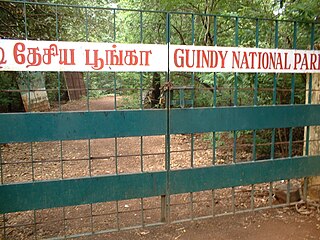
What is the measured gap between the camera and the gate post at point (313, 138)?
348 cm

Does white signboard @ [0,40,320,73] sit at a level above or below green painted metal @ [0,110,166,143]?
above

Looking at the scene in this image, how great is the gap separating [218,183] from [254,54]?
1363mm

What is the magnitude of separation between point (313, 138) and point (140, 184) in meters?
2.16

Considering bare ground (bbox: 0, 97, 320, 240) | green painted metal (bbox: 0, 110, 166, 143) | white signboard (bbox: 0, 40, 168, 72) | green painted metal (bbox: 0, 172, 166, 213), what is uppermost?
white signboard (bbox: 0, 40, 168, 72)

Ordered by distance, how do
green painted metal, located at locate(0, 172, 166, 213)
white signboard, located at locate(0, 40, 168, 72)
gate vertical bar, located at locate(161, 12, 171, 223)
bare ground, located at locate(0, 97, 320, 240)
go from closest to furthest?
1. white signboard, located at locate(0, 40, 168, 72)
2. green painted metal, located at locate(0, 172, 166, 213)
3. gate vertical bar, located at locate(161, 12, 171, 223)
4. bare ground, located at locate(0, 97, 320, 240)

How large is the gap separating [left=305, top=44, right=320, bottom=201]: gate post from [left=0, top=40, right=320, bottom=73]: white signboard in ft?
0.86

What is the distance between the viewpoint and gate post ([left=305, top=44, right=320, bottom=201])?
3.48m

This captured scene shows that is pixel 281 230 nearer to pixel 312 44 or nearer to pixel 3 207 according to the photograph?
pixel 312 44

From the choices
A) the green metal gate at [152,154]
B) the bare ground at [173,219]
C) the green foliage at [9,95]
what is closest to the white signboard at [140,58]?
the green metal gate at [152,154]

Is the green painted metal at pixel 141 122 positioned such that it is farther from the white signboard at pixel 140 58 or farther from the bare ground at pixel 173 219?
the white signboard at pixel 140 58

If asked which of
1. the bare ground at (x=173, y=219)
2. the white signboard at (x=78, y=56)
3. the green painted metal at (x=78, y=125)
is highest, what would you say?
the white signboard at (x=78, y=56)

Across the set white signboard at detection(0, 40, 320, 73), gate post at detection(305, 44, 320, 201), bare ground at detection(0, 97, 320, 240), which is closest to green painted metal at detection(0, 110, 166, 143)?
bare ground at detection(0, 97, 320, 240)

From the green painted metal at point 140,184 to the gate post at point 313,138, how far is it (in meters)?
0.13

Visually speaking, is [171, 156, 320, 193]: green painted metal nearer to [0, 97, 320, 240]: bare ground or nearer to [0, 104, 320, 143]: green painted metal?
[0, 97, 320, 240]: bare ground
